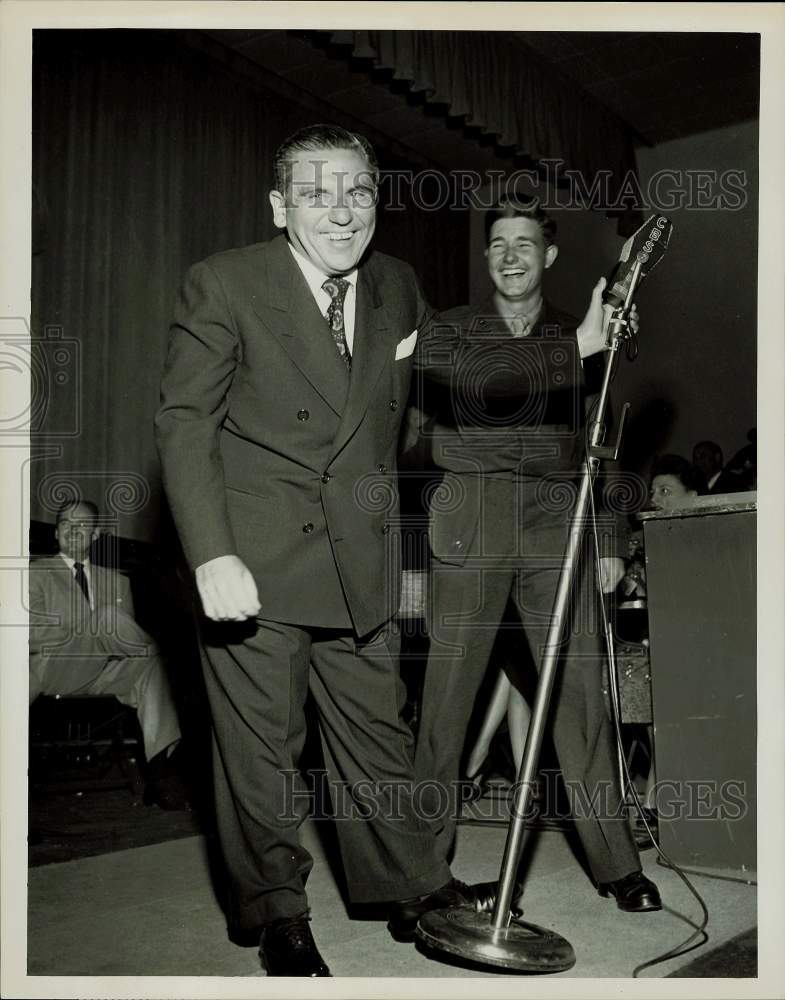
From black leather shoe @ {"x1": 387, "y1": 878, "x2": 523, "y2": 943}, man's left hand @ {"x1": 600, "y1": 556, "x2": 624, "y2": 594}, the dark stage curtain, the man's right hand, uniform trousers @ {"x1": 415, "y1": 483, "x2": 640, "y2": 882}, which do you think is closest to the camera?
the man's right hand

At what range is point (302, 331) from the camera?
1972mm

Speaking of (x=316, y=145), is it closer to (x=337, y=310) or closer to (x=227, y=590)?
(x=337, y=310)

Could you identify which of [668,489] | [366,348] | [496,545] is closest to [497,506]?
[496,545]

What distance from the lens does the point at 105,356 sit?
5734mm

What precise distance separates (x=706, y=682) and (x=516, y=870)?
958 mm

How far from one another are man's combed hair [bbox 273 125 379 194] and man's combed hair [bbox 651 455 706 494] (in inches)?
133

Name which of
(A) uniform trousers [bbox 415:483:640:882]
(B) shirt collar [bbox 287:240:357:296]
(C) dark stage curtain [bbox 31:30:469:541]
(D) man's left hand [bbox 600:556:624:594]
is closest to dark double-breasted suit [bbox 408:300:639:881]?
(A) uniform trousers [bbox 415:483:640:882]

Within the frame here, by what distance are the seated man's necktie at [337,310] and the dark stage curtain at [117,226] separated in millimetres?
3454

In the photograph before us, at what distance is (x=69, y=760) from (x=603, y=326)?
3.69 metres

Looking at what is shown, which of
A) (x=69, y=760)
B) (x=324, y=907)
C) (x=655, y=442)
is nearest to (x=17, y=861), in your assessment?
(x=324, y=907)

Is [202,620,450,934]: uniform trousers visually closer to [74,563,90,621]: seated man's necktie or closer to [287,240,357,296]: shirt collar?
[287,240,357,296]: shirt collar

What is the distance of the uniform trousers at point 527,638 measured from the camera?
7.92 feet

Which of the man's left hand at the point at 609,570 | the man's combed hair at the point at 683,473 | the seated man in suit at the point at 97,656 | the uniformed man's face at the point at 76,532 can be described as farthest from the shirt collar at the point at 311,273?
the man's combed hair at the point at 683,473

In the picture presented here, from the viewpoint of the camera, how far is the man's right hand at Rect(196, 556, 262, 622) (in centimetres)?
178
